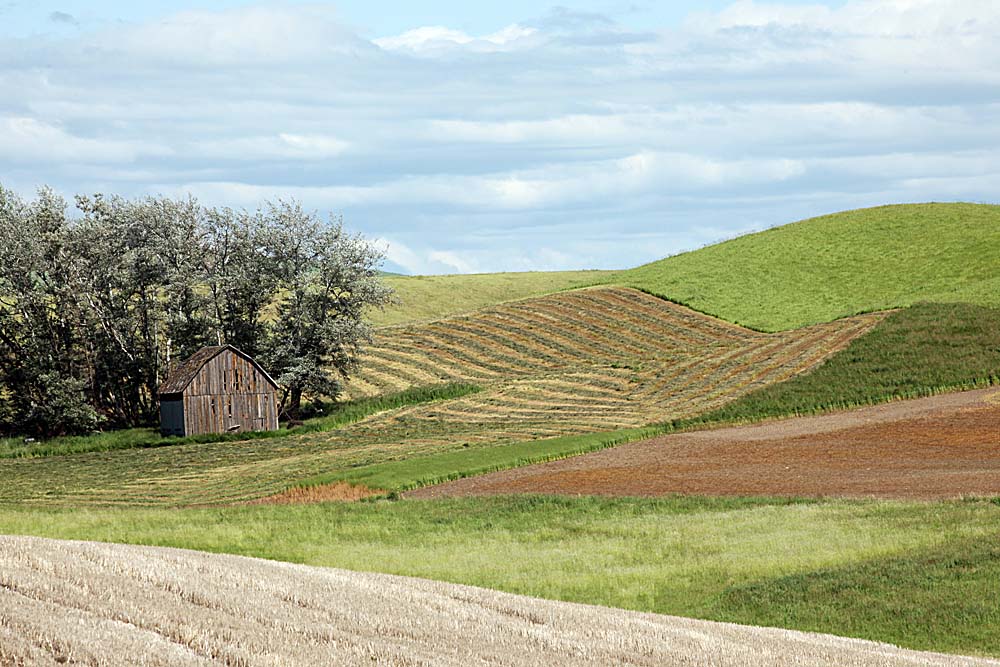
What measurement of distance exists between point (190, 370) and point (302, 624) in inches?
2552

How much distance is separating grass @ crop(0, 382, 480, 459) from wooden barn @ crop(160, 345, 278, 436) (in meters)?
1.86

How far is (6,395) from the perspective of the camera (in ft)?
265

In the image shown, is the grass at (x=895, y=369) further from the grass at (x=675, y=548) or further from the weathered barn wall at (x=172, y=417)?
the weathered barn wall at (x=172, y=417)

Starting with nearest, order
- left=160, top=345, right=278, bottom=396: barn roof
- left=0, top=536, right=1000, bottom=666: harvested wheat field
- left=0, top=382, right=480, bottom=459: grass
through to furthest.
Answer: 1. left=0, top=536, right=1000, bottom=666: harvested wheat field
2. left=0, top=382, right=480, bottom=459: grass
3. left=160, top=345, right=278, bottom=396: barn roof

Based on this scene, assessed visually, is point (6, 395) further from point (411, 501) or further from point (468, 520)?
point (468, 520)

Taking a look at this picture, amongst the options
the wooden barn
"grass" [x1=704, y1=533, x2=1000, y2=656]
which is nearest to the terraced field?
the wooden barn

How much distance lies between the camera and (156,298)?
8219cm

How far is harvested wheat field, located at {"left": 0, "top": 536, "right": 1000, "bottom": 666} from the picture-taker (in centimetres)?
808

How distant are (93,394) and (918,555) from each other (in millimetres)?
67341

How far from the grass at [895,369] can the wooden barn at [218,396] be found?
2995 cm

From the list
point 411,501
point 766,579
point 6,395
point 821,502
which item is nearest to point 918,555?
point 766,579

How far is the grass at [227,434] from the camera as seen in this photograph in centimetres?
6719

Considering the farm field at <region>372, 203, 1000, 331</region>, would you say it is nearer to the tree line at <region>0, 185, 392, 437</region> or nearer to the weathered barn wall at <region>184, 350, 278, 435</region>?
the tree line at <region>0, 185, 392, 437</region>

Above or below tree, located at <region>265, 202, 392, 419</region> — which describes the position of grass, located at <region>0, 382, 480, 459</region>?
below
